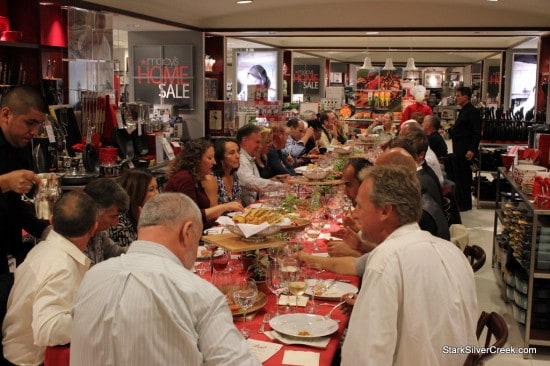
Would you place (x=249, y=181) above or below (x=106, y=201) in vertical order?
below

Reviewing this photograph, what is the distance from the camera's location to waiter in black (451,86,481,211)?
34.0 feet

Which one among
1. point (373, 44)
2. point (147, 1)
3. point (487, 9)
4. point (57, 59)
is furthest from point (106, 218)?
point (373, 44)

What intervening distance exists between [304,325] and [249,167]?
4290 mm

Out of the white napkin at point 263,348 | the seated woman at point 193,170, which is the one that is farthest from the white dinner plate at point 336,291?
the seated woman at point 193,170

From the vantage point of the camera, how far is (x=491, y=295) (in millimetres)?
6336

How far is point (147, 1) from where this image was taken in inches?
357

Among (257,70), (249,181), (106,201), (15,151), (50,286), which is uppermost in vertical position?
(257,70)

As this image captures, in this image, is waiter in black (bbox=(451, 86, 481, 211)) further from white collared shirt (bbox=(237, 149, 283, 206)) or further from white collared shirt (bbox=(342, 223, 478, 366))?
white collared shirt (bbox=(342, 223, 478, 366))

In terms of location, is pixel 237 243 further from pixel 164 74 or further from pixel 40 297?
pixel 164 74

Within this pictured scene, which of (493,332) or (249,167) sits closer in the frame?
(493,332)

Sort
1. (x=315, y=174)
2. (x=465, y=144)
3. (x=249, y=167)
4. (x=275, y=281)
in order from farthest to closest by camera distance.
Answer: (x=465, y=144), (x=249, y=167), (x=315, y=174), (x=275, y=281)

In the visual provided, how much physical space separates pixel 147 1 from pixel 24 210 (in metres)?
5.89

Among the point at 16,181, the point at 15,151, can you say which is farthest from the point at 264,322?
the point at 15,151

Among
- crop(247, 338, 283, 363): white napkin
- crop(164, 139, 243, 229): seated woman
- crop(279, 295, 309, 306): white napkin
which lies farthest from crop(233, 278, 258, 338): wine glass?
crop(164, 139, 243, 229): seated woman
